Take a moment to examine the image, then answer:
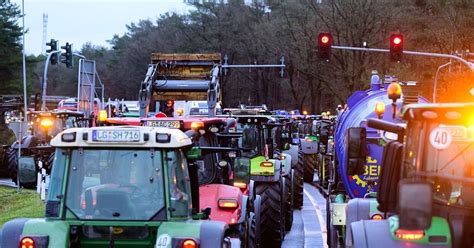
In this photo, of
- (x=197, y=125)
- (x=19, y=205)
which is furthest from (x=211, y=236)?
(x=19, y=205)

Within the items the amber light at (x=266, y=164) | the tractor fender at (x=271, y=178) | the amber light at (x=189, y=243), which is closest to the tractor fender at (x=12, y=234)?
the amber light at (x=189, y=243)

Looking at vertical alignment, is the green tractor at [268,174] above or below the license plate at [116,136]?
below

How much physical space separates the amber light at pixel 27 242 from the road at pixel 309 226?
10721 mm

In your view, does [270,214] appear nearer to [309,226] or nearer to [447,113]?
[309,226]

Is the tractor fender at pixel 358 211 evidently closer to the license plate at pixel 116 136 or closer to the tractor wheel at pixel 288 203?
the license plate at pixel 116 136

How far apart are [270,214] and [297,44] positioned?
50.4m

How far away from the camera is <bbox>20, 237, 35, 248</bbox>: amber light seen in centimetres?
803

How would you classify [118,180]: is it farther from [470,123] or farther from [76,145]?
[470,123]

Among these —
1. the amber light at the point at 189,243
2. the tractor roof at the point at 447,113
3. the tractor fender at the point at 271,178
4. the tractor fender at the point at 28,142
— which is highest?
the tractor roof at the point at 447,113

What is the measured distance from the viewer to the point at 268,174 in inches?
688

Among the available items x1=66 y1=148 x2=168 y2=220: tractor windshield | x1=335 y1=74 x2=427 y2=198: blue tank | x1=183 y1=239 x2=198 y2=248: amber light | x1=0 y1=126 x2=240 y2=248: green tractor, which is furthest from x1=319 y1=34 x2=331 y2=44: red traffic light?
x1=183 y1=239 x2=198 y2=248: amber light

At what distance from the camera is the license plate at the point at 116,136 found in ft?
27.2

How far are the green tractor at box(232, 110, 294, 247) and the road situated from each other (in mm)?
383

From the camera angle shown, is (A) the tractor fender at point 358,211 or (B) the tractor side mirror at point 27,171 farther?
(A) the tractor fender at point 358,211
